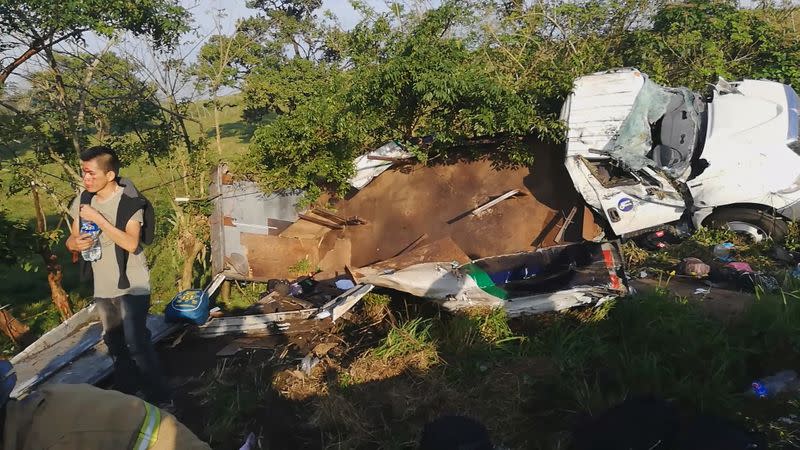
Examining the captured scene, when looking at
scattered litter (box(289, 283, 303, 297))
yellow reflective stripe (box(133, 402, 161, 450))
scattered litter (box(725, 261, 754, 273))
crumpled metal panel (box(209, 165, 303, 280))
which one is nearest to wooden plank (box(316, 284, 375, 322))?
scattered litter (box(289, 283, 303, 297))

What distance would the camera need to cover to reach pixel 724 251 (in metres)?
5.56

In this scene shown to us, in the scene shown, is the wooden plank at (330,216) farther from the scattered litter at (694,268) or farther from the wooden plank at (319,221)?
the scattered litter at (694,268)

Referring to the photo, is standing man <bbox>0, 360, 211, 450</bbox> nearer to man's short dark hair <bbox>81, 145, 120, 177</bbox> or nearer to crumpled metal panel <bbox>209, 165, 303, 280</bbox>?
man's short dark hair <bbox>81, 145, 120, 177</bbox>

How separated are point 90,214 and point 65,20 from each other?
317cm

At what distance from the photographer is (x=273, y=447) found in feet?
10.7

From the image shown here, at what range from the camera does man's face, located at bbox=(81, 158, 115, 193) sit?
2.87 metres

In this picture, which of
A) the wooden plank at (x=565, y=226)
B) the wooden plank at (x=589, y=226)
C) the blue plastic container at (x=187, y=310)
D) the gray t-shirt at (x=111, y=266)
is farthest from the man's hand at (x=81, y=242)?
the wooden plank at (x=589, y=226)

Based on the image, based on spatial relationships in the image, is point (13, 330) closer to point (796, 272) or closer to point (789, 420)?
point (789, 420)

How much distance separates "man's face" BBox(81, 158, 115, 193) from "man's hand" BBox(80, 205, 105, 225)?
143mm

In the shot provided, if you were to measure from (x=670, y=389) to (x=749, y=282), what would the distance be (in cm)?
241

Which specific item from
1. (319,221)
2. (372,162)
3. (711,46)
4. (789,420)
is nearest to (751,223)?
(789,420)

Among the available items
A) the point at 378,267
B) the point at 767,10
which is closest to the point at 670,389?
the point at 378,267

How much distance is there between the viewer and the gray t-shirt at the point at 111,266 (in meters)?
2.98

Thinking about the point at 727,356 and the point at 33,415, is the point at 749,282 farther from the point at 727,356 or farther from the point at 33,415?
the point at 33,415
